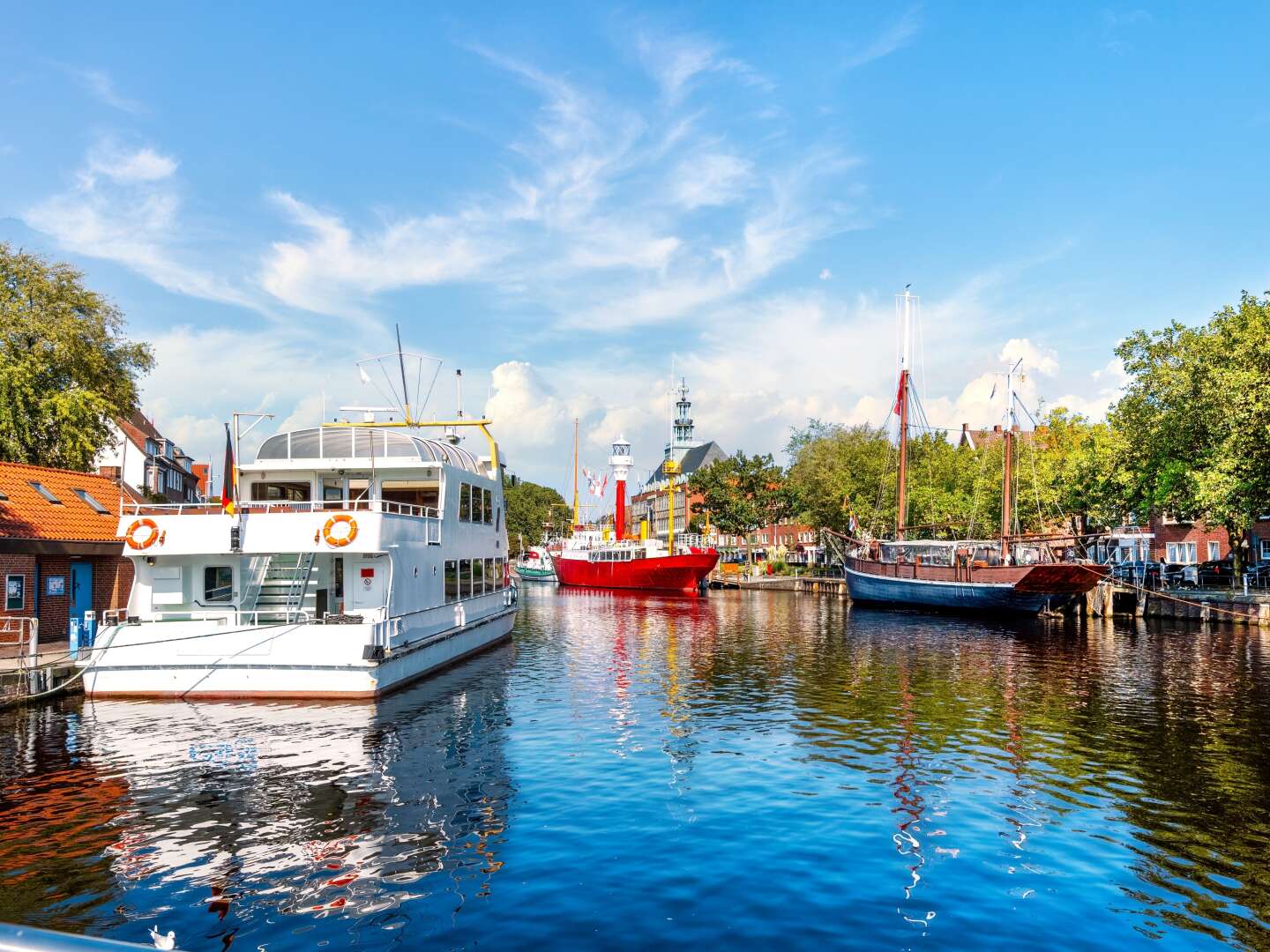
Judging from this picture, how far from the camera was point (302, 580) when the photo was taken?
23359 mm

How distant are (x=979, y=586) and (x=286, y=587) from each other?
3994 cm

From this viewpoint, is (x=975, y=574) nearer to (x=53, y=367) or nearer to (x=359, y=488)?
(x=359, y=488)

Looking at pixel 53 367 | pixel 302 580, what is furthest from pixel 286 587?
pixel 53 367

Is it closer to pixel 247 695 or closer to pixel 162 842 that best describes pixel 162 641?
pixel 247 695

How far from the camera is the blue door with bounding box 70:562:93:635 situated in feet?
93.4

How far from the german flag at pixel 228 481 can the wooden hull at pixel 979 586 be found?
39.3 metres

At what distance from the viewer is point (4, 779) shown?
15.0 meters

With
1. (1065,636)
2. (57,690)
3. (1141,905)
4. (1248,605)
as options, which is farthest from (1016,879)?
(1248,605)

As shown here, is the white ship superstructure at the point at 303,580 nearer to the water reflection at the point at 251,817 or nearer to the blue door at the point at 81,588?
the water reflection at the point at 251,817

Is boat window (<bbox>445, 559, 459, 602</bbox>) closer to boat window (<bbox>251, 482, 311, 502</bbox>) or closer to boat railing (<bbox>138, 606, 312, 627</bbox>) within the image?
boat window (<bbox>251, 482, 311, 502</bbox>)

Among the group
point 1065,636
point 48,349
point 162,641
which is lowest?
point 1065,636

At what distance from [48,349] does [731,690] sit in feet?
119

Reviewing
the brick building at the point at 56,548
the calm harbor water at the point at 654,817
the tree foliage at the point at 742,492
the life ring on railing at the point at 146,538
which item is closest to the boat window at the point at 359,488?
the life ring on railing at the point at 146,538

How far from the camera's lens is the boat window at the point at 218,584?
23.4 metres
